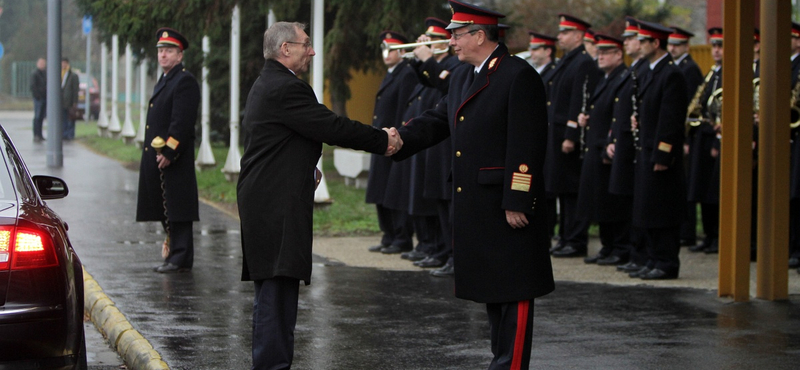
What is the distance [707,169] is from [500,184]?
21.6 ft

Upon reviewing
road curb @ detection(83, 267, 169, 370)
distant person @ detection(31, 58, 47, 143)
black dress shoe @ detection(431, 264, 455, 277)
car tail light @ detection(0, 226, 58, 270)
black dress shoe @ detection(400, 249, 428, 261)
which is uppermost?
distant person @ detection(31, 58, 47, 143)

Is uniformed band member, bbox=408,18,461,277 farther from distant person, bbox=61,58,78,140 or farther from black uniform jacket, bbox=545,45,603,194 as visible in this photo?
distant person, bbox=61,58,78,140

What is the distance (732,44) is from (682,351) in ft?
9.16

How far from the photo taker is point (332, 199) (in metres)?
15.1

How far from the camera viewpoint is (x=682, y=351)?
6.75 metres

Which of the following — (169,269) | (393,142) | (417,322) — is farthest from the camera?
(169,269)

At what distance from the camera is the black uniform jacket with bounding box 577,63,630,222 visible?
1046cm

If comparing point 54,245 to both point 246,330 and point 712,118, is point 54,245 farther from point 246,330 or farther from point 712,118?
point 712,118

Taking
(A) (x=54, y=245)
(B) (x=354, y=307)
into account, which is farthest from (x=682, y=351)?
(A) (x=54, y=245)

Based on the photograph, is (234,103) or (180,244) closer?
(180,244)

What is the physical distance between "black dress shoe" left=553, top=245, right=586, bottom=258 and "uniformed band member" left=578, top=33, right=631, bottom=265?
48 centimetres

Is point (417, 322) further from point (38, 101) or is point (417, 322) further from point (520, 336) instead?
point (38, 101)

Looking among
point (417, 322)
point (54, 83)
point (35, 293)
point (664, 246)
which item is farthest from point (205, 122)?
point (35, 293)

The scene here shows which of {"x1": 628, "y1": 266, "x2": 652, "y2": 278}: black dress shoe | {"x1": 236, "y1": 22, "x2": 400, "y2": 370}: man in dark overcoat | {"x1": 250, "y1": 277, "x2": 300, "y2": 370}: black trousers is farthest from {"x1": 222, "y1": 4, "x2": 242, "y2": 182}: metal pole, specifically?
{"x1": 250, "y1": 277, "x2": 300, "y2": 370}: black trousers
